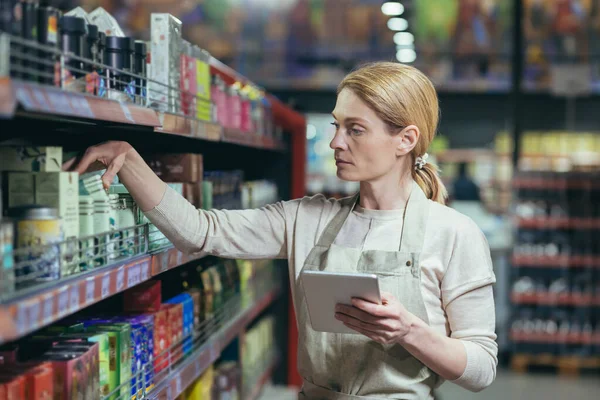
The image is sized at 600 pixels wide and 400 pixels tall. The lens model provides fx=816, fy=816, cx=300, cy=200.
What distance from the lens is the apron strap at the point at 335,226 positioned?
244 cm

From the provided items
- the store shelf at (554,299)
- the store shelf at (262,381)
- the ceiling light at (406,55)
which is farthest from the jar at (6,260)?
the ceiling light at (406,55)

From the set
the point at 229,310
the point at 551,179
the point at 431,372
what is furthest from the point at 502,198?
the point at 431,372

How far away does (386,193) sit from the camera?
2.45m

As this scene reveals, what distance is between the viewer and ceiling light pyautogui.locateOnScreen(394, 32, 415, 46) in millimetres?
9928

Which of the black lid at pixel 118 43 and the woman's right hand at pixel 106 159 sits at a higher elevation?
the black lid at pixel 118 43

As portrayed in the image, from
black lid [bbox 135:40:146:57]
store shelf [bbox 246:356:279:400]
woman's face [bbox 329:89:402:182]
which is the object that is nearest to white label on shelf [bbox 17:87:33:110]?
black lid [bbox 135:40:146:57]

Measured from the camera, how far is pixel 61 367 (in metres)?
1.92

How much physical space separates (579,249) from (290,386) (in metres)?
3.39

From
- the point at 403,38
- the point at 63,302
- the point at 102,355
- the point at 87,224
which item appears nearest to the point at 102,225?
the point at 87,224

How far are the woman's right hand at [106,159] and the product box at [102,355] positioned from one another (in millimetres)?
434

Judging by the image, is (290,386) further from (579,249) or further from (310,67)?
(310,67)

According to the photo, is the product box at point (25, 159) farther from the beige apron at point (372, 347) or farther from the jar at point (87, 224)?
the beige apron at point (372, 347)

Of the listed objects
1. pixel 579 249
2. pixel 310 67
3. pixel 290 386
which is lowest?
pixel 290 386

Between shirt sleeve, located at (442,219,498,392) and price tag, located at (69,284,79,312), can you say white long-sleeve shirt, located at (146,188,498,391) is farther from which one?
price tag, located at (69,284,79,312)
